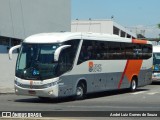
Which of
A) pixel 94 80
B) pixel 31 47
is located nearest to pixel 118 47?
pixel 94 80

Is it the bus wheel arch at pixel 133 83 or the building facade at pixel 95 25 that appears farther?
the building facade at pixel 95 25

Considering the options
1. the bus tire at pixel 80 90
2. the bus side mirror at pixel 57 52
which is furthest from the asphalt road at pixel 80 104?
the bus side mirror at pixel 57 52

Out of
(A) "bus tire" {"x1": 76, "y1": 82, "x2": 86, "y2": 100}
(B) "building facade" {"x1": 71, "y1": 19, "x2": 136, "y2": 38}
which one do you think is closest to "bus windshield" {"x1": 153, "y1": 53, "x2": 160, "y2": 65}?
(A) "bus tire" {"x1": 76, "y1": 82, "x2": 86, "y2": 100}

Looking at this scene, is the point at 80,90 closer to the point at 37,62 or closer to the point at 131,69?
the point at 37,62

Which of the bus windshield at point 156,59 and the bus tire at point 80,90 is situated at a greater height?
the bus windshield at point 156,59

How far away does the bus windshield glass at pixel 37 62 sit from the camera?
826 inches

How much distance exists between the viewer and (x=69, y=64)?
71.4 ft

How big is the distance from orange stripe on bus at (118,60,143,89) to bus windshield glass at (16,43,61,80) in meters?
6.92

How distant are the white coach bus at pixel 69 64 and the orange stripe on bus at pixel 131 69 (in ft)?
0.99

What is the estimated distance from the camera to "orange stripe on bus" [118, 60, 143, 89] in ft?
90.4

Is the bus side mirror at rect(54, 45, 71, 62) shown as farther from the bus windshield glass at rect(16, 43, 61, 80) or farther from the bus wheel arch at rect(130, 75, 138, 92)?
the bus wheel arch at rect(130, 75, 138, 92)

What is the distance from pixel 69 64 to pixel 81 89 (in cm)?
179

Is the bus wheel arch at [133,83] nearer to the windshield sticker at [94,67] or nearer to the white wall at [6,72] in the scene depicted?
the windshield sticker at [94,67]

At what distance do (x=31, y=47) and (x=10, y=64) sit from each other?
1059 cm
